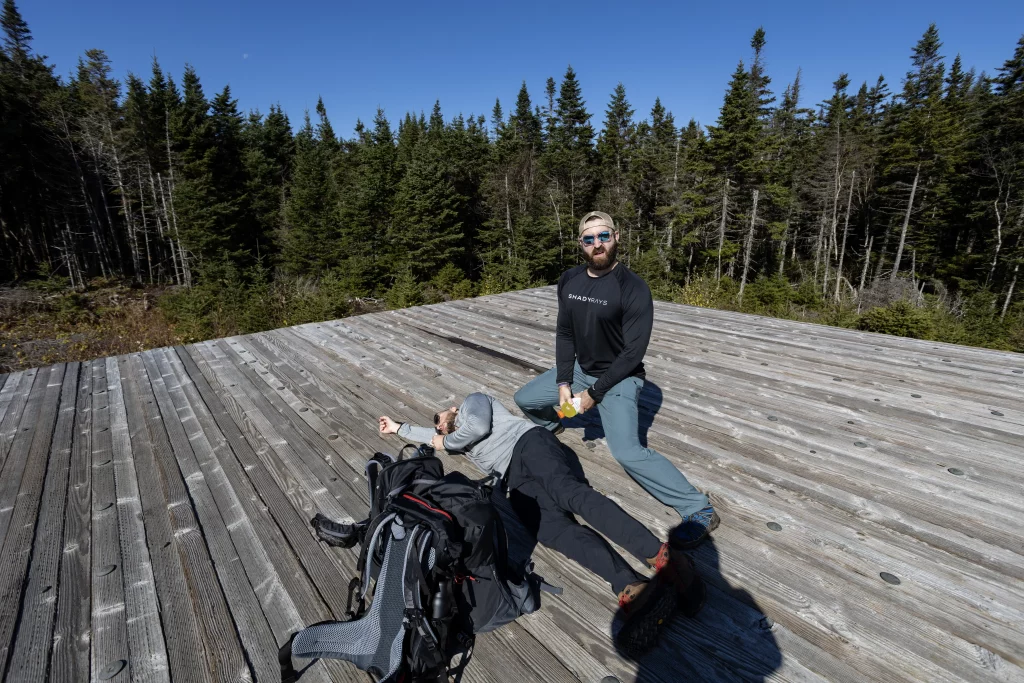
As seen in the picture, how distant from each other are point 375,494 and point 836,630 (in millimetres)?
1872

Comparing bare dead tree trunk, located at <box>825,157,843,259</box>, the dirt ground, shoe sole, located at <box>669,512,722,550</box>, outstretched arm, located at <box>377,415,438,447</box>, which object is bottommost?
the dirt ground

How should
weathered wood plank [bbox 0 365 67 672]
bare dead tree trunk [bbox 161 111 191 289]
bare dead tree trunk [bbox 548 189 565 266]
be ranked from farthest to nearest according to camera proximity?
bare dead tree trunk [bbox 548 189 565 266]
bare dead tree trunk [bbox 161 111 191 289]
weathered wood plank [bbox 0 365 67 672]

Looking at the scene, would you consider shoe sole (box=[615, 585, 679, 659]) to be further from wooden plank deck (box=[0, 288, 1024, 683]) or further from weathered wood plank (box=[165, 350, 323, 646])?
weathered wood plank (box=[165, 350, 323, 646])

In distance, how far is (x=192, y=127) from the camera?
2767 centimetres

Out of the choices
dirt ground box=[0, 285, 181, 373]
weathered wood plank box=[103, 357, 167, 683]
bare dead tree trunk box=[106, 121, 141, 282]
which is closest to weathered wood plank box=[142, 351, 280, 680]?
weathered wood plank box=[103, 357, 167, 683]

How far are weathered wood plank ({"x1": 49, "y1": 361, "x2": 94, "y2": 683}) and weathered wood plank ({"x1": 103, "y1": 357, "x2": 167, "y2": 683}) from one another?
98 millimetres

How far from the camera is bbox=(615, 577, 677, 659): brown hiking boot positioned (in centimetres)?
158

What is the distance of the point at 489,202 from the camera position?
2681cm

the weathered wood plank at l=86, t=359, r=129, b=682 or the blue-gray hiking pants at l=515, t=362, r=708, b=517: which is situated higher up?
the blue-gray hiking pants at l=515, t=362, r=708, b=517

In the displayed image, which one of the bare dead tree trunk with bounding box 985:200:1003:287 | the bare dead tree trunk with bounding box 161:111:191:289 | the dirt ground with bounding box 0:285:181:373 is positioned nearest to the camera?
the dirt ground with bounding box 0:285:181:373

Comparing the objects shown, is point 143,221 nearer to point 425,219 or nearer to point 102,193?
point 102,193

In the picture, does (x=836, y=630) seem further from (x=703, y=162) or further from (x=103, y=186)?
(x=103, y=186)

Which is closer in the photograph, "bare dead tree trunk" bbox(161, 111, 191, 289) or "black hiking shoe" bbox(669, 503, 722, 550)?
"black hiking shoe" bbox(669, 503, 722, 550)

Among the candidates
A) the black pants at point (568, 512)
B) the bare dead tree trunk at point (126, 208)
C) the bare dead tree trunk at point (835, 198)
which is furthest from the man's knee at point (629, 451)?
the bare dead tree trunk at point (126, 208)
